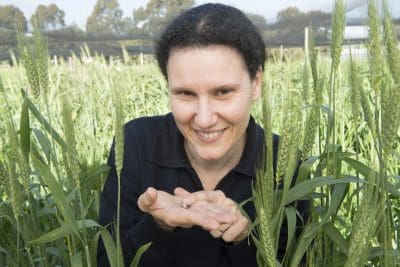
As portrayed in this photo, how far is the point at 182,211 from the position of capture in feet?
2.99

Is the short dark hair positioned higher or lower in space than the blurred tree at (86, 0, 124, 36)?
lower

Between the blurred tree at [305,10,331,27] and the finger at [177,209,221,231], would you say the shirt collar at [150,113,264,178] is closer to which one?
the finger at [177,209,221,231]

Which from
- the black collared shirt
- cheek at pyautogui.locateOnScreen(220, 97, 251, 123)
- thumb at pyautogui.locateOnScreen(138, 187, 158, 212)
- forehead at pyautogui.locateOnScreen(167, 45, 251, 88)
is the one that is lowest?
the black collared shirt

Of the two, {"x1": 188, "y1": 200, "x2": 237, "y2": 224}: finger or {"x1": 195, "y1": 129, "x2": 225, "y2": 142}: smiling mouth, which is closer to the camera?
{"x1": 188, "y1": 200, "x2": 237, "y2": 224}: finger

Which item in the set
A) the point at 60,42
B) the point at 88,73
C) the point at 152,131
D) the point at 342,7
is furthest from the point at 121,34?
the point at 342,7

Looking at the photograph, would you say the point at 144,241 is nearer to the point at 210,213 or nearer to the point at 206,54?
the point at 210,213

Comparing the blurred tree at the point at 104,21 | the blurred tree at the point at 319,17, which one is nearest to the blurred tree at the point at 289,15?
the blurred tree at the point at 319,17

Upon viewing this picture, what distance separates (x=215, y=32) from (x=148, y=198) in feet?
1.35

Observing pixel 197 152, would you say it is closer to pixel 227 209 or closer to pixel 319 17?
pixel 227 209

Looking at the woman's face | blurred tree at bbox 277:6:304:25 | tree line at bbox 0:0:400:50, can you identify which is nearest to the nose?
the woman's face

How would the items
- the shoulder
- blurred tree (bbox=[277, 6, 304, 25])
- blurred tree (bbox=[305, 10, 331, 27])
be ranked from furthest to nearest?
blurred tree (bbox=[277, 6, 304, 25]) < blurred tree (bbox=[305, 10, 331, 27]) < the shoulder

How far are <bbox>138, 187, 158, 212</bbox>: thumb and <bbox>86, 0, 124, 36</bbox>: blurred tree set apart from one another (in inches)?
232

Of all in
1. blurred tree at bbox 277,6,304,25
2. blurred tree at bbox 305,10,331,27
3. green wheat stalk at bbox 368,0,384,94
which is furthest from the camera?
blurred tree at bbox 277,6,304,25

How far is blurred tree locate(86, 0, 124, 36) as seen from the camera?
6.62 metres
